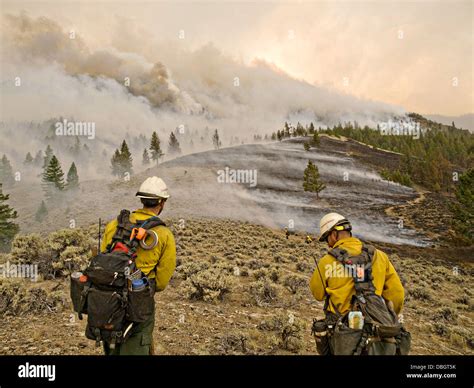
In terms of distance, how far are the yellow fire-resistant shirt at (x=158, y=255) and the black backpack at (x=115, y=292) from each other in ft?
0.54

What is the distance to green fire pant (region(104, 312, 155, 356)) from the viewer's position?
12.0 feet

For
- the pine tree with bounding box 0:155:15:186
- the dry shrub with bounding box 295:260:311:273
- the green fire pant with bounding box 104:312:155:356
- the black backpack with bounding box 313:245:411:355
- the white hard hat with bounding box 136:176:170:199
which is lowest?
the dry shrub with bounding box 295:260:311:273

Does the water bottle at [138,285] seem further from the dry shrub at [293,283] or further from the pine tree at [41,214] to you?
the pine tree at [41,214]

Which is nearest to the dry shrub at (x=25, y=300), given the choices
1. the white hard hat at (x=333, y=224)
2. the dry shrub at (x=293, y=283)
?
the dry shrub at (x=293, y=283)

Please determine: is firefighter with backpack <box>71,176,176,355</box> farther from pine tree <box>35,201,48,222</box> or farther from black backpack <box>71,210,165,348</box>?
pine tree <box>35,201,48,222</box>

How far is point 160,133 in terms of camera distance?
123500 mm

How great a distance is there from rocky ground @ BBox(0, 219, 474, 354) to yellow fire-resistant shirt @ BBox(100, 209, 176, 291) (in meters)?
3.46

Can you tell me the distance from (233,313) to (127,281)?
5461mm

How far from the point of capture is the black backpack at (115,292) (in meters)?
3.27

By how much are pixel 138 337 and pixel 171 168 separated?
1624 inches

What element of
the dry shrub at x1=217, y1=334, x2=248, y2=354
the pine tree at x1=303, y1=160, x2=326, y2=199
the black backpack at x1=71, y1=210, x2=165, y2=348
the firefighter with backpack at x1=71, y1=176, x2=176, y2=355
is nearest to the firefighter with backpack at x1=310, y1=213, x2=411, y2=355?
the firefighter with backpack at x1=71, y1=176, x2=176, y2=355

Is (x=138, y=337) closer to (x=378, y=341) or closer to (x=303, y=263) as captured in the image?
(x=378, y=341)

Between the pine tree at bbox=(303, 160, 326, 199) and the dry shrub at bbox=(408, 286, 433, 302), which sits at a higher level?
the pine tree at bbox=(303, 160, 326, 199)
